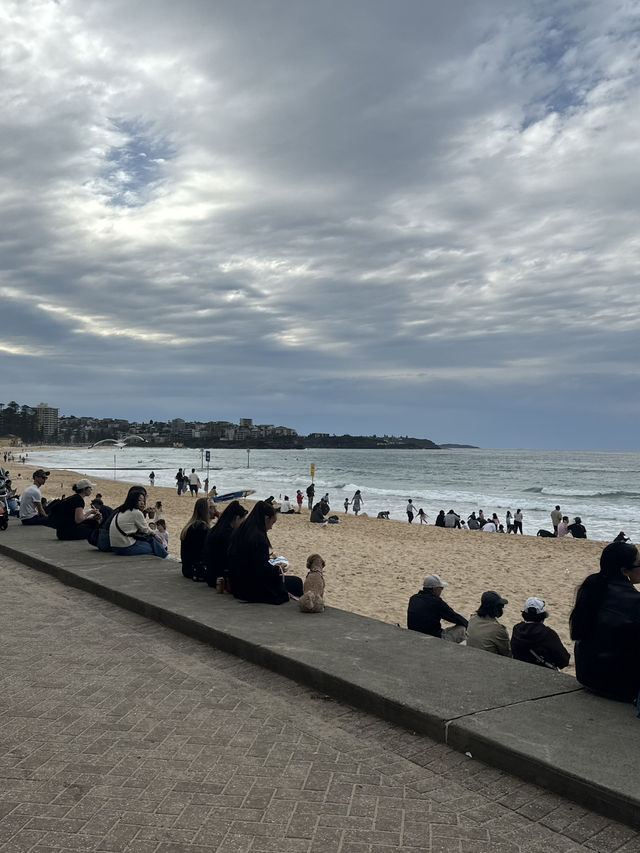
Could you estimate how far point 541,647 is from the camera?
6066mm

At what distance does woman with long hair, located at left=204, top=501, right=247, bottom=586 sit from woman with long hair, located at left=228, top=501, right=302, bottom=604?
360 millimetres

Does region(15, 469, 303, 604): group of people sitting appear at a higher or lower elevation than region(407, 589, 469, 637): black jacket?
higher

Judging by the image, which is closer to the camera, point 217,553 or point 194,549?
point 217,553

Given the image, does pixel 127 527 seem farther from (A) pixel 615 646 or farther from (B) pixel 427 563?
(B) pixel 427 563

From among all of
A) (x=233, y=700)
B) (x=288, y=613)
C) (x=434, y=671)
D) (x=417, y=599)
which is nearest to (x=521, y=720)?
(x=434, y=671)

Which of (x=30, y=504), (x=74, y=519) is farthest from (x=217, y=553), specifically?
(x=30, y=504)

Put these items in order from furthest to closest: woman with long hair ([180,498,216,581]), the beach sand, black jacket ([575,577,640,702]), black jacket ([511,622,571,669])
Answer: the beach sand
woman with long hair ([180,498,216,581])
black jacket ([511,622,571,669])
black jacket ([575,577,640,702])

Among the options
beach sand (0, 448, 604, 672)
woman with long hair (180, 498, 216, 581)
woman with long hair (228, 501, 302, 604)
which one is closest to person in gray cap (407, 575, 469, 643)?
woman with long hair (228, 501, 302, 604)

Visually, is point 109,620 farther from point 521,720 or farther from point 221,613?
point 521,720

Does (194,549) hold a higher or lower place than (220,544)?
lower

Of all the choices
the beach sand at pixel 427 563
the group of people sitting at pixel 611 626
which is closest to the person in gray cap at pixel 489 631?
the group of people sitting at pixel 611 626

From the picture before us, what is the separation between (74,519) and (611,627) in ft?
29.8

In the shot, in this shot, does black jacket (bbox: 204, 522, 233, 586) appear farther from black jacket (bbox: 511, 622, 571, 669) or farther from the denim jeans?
black jacket (bbox: 511, 622, 571, 669)

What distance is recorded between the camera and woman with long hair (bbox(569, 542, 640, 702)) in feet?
13.4
